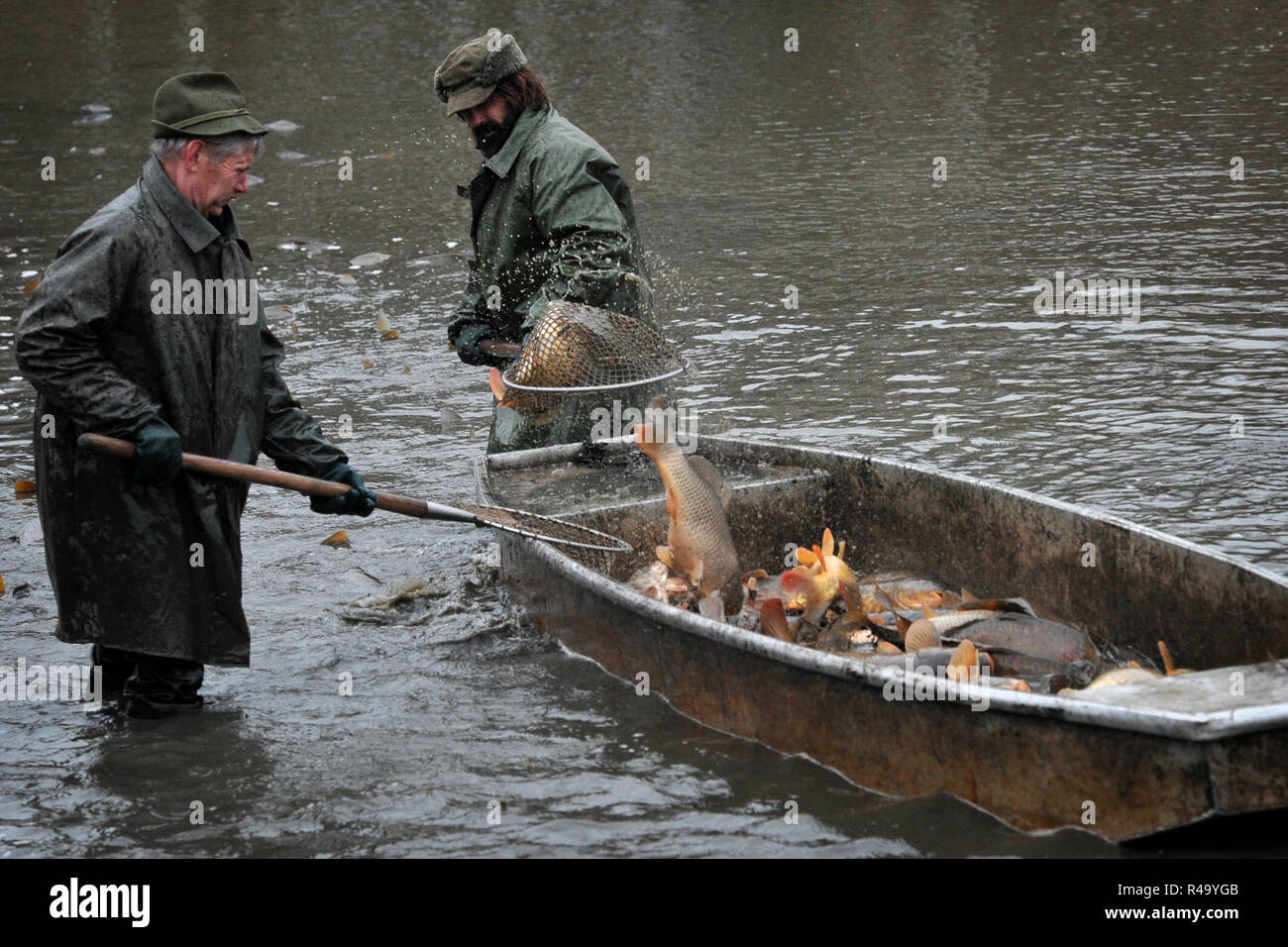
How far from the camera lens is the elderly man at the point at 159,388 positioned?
498 centimetres

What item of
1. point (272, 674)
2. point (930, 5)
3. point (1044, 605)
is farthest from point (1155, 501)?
point (930, 5)

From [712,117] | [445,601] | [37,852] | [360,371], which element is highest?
[712,117]

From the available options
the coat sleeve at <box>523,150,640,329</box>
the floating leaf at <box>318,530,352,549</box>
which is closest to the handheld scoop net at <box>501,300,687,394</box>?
the coat sleeve at <box>523,150,640,329</box>

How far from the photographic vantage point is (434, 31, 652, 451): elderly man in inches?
256

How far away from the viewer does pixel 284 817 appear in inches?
201

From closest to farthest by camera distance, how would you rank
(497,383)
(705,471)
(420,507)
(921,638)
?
(921,638), (420,507), (705,471), (497,383)

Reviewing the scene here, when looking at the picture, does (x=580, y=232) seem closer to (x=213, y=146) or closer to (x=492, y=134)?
(x=492, y=134)

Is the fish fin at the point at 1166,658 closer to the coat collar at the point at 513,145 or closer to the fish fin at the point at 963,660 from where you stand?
the fish fin at the point at 963,660

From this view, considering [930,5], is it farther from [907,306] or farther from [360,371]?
[360,371]

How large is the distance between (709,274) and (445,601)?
19.1 ft

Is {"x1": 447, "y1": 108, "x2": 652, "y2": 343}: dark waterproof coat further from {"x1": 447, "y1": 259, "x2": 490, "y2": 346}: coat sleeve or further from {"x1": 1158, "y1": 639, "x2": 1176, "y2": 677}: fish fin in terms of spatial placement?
{"x1": 1158, "y1": 639, "x2": 1176, "y2": 677}: fish fin

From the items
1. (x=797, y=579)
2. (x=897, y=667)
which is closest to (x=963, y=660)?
(x=897, y=667)

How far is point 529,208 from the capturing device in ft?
22.2

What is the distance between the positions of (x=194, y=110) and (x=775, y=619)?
2698 mm
